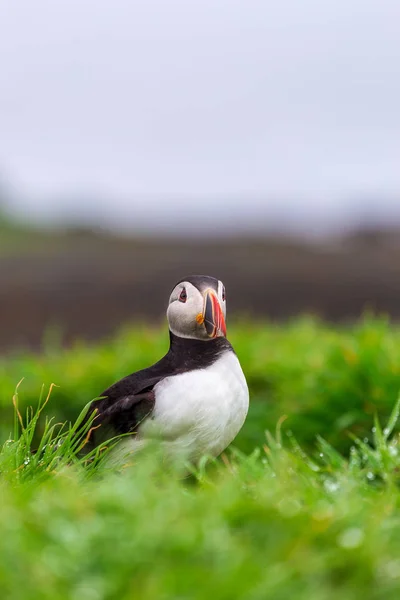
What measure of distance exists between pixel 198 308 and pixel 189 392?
1.08ft

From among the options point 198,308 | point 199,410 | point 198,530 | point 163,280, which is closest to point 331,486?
point 199,410

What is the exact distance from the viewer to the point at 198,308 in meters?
3.70

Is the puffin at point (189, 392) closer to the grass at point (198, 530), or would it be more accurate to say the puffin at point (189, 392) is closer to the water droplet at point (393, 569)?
the grass at point (198, 530)

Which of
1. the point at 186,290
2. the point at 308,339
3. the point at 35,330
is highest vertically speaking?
the point at 186,290

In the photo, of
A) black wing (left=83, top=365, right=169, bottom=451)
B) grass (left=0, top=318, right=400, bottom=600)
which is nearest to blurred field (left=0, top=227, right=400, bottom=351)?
black wing (left=83, top=365, right=169, bottom=451)

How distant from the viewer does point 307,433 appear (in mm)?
6055

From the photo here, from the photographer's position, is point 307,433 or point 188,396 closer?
point 188,396

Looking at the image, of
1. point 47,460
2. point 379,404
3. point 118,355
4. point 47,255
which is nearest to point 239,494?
point 47,460

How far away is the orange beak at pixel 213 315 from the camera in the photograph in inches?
145

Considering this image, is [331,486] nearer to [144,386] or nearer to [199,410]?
[199,410]

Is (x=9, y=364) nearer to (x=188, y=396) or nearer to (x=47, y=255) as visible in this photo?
(x=188, y=396)

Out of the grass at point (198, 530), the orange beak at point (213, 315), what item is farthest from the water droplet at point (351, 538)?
the orange beak at point (213, 315)

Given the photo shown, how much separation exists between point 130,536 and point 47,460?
54.4 inches

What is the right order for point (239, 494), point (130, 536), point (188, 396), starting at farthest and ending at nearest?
point (188, 396) < point (239, 494) < point (130, 536)
